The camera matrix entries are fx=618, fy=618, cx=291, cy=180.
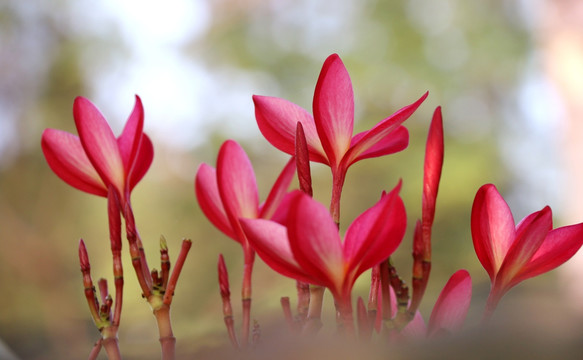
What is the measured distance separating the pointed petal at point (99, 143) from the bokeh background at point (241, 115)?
2.96 meters

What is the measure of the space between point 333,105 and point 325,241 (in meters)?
0.05

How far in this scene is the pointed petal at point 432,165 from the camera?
0.19 m

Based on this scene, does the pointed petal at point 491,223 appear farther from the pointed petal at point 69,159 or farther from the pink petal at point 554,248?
the pointed petal at point 69,159

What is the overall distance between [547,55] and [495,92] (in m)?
0.82

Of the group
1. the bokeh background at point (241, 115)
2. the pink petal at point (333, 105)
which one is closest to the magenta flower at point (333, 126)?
the pink petal at point (333, 105)

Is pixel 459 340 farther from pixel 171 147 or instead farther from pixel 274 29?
pixel 274 29

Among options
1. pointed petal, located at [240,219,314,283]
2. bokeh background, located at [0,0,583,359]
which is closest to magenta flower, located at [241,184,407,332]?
pointed petal, located at [240,219,314,283]

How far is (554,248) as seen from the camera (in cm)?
19

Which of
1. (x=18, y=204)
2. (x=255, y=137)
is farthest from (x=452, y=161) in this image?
(x=18, y=204)

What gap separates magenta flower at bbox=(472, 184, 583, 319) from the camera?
18 centimetres

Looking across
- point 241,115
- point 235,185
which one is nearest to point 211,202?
point 235,185

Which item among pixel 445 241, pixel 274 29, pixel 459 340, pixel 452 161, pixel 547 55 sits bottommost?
pixel 459 340

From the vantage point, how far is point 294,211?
142 mm

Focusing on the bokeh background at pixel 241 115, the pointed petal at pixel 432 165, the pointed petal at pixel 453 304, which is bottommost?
the pointed petal at pixel 453 304
